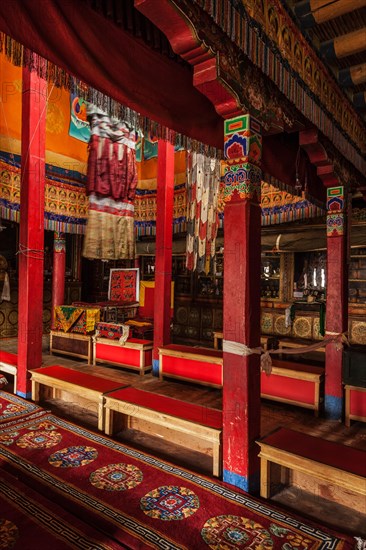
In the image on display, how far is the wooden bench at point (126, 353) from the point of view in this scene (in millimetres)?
5789

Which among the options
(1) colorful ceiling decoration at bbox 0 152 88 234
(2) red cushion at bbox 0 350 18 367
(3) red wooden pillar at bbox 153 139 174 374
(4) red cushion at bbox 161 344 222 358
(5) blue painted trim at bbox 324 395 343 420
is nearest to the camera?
(5) blue painted trim at bbox 324 395 343 420

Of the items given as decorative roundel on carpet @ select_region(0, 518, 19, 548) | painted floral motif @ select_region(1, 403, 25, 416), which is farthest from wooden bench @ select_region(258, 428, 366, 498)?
painted floral motif @ select_region(1, 403, 25, 416)

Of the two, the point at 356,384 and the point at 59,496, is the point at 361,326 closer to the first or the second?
the point at 356,384

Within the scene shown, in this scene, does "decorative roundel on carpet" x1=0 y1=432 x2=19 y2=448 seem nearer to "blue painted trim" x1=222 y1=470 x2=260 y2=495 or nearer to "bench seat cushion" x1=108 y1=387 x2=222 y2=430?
"bench seat cushion" x1=108 y1=387 x2=222 y2=430

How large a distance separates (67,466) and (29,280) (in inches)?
98.7

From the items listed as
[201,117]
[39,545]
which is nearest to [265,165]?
[201,117]

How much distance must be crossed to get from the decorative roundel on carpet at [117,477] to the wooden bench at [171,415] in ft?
1.61

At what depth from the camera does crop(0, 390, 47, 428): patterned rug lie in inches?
148

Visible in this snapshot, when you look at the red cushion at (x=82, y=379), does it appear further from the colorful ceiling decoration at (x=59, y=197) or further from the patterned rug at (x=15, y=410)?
the colorful ceiling decoration at (x=59, y=197)

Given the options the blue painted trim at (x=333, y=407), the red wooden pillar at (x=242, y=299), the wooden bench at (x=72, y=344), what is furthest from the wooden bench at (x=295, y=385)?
the wooden bench at (x=72, y=344)

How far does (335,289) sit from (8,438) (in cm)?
391

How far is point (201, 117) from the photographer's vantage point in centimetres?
294

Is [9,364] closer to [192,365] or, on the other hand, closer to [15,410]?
[15,410]

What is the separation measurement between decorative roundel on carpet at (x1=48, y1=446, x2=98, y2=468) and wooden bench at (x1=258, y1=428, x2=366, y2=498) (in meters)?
1.46
